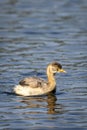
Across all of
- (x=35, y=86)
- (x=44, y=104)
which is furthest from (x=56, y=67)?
(x=44, y=104)

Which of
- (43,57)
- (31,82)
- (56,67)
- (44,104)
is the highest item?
(56,67)

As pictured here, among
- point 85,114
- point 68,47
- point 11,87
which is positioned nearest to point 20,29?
point 68,47

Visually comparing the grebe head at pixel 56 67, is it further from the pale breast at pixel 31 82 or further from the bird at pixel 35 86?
the pale breast at pixel 31 82

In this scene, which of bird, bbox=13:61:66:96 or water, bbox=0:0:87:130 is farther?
bird, bbox=13:61:66:96

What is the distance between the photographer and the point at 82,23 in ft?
97.1

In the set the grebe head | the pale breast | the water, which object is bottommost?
the water

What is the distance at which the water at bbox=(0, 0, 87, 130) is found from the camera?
615 inches

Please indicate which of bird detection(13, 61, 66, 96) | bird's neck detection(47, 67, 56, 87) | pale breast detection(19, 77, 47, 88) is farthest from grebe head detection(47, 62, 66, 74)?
pale breast detection(19, 77, 47, 88)

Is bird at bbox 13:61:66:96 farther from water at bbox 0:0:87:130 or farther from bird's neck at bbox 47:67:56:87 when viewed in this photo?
water at bbox 0:0:87:130

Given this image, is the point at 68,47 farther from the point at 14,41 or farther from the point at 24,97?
the point at 24,97

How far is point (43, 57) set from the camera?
22.6 metres

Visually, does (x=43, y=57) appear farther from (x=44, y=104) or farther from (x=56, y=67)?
(x=44, y=104)

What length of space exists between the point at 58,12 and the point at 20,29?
16.1 ft

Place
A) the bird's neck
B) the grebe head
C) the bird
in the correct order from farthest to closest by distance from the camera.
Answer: the grebe head → the bird's neck → the bird
